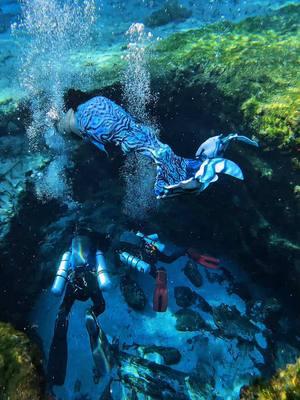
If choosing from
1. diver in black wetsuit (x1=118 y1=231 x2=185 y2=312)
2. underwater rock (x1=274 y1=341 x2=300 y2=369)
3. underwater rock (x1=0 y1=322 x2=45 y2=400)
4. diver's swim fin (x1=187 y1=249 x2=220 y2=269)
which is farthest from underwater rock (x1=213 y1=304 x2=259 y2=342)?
underwater rock (x1=0 y1=322 x2=45 y2=400)

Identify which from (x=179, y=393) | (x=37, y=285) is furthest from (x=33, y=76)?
(x=179, y=393)

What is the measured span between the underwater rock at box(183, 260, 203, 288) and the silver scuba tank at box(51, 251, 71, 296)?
2.54m

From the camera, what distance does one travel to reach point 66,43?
1205 cm

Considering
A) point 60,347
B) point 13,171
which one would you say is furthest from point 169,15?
point 60,347

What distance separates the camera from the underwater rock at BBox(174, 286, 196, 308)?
6.17 m

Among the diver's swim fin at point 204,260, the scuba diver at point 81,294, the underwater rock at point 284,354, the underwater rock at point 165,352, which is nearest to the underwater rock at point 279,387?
the underwater rock at point 165,352

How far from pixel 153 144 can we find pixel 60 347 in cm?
369

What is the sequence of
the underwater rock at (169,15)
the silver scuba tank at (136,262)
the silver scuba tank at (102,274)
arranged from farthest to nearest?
the underwater rock at (169,15) → the silver scuba tank at (136,262) → the silver scuba tank at (102,274)

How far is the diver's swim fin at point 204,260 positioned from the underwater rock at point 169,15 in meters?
12.1

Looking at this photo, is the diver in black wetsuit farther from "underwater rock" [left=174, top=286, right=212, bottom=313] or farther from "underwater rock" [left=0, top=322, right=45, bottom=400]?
"underwater rock" [left=0, top=322, right=45, bottom=400]

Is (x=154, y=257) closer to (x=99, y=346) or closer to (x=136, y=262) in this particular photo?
(x=136, y=262)

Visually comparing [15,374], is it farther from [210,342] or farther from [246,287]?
[246,287]

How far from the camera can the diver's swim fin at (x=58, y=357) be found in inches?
196

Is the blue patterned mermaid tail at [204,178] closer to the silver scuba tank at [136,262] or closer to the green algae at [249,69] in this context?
the green algae at [249,69]
